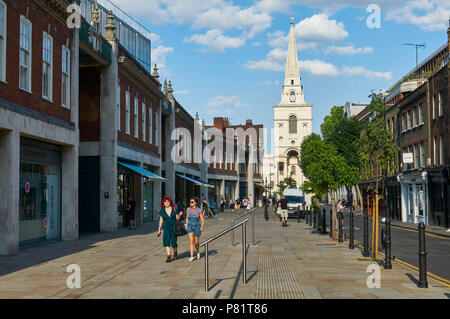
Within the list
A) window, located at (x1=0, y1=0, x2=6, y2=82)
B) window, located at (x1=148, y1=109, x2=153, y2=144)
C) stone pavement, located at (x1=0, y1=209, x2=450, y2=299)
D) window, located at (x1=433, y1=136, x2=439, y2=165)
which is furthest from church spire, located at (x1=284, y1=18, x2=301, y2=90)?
window, located at (x1=0, y1=0, x2=6, y2=82)

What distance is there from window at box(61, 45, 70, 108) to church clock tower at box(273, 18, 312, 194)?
4544 inches

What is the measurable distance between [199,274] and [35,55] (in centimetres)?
997

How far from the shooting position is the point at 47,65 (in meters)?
18.1

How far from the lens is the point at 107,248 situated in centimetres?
1738

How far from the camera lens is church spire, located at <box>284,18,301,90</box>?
130688mm

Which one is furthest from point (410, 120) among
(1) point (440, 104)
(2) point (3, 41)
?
(2) point (3, 41)

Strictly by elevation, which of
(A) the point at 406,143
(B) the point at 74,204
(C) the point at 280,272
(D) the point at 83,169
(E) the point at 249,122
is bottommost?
(C) the point at 280,272

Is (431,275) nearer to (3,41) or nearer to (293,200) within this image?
(3,41)

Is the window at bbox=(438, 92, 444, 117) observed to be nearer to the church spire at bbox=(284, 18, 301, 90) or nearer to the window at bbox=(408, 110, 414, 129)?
the window at bbox=(408, 110, 414, 129)

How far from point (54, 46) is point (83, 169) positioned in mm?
8505
